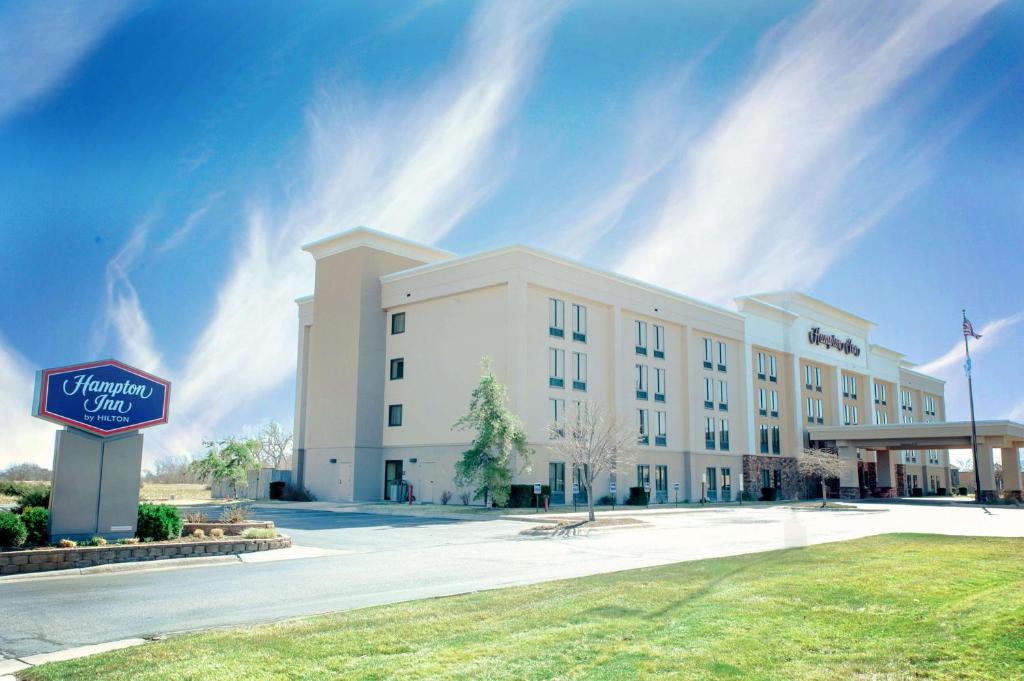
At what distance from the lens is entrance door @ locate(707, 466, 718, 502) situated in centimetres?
5628

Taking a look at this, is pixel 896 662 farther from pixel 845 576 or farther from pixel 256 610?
pixel 256 610

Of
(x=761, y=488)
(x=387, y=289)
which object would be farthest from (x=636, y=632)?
(x=761, y=488)

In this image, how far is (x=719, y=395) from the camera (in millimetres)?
58500

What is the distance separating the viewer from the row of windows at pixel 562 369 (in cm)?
4516

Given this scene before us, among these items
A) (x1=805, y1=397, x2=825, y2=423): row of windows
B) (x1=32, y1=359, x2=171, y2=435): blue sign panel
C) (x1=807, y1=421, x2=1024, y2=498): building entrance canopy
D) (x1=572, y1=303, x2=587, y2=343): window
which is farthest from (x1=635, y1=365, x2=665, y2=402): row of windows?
(x1=32, y1=359, x2=171, y2=435): blue sign panel

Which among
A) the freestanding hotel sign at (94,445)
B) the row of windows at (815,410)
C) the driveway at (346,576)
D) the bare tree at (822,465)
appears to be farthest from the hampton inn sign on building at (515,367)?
the freestanding hotel sign at (94,445)

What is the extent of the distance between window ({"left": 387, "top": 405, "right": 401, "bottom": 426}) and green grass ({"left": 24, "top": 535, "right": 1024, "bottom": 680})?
36893mm

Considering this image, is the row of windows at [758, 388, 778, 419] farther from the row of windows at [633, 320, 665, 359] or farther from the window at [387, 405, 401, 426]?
the window at [387, 405, 401, 426]

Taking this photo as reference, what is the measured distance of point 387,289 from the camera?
163 ft

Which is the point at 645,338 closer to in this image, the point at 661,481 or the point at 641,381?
the point at 641,381

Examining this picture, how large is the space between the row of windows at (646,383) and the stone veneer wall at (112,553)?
35084 mm

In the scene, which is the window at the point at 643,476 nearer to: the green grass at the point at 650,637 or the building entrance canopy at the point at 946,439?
the building entrance canopy at the point at 946,439

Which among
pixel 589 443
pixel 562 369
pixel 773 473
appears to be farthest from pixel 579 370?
pixel 773 473

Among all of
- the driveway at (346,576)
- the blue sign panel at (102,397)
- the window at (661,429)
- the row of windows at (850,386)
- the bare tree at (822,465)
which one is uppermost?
the row of windows at (850,386)
